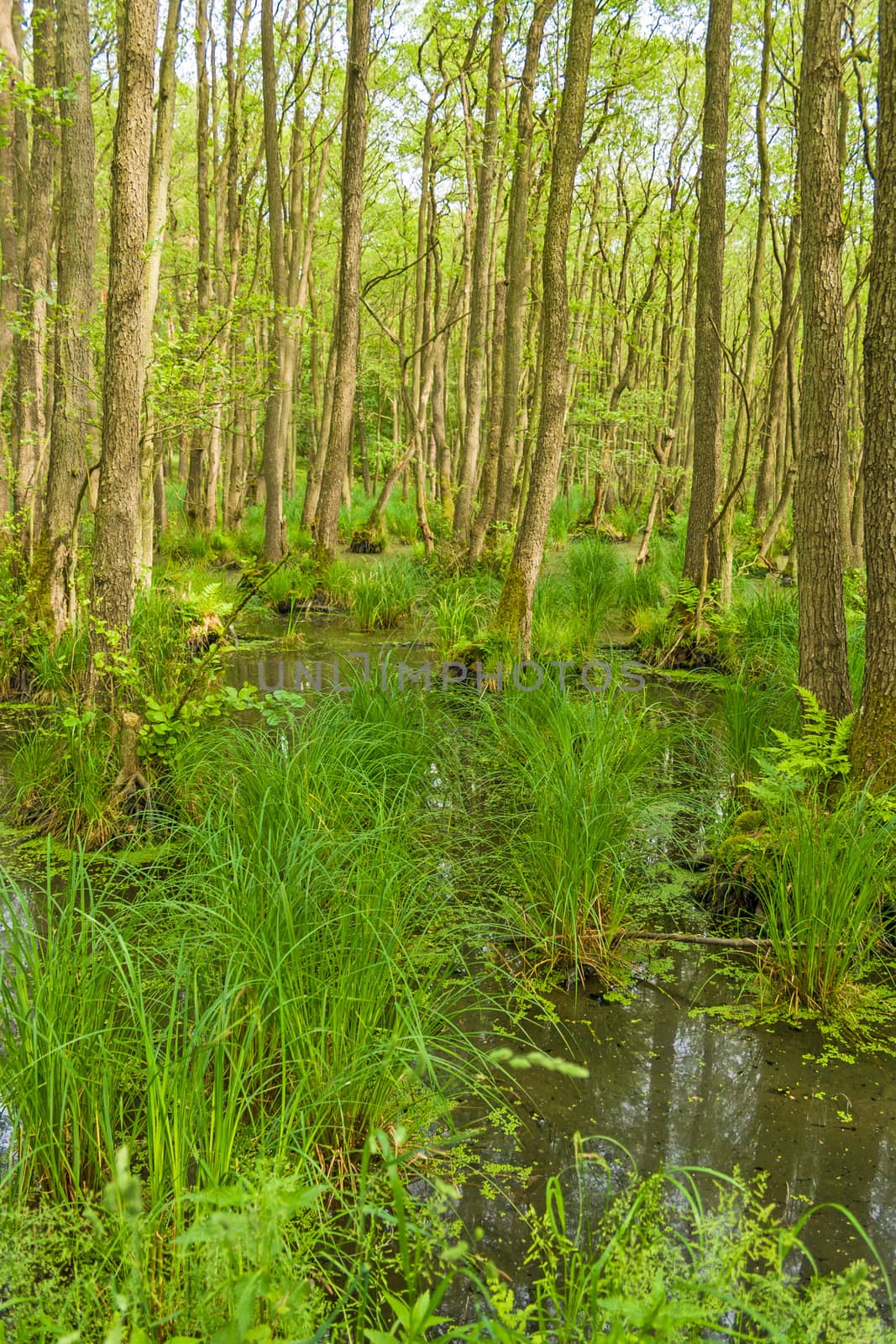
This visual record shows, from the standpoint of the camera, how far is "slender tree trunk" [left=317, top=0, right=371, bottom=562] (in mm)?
10172

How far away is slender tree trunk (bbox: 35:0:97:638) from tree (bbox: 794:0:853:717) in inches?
194

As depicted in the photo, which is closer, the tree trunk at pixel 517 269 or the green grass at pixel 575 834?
the green grass at pixel 575 834

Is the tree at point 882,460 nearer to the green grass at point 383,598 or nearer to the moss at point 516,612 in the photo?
the moss at point 516,612

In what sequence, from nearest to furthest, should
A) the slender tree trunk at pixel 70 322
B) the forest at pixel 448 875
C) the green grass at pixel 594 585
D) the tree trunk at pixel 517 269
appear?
the forest at pixel 448 875 < the slender tree trunk at pixel 70 322 < the green grass at pixel 594 585 < the tree trunk at pixel 517 269

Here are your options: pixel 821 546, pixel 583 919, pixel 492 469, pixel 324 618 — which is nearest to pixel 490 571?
pixel 492 469

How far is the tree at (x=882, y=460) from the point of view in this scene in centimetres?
378

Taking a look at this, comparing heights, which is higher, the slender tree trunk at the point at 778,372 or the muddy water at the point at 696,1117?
the slender tree trunk at the point at 778,372

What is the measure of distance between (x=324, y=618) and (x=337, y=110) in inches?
391

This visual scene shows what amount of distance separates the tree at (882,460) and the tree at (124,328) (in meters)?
3.36

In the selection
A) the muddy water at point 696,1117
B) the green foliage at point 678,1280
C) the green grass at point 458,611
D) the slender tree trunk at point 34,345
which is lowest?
the muddy water at point 696,1117

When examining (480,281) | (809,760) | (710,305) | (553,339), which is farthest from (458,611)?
(480,281)

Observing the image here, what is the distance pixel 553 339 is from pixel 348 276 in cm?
526

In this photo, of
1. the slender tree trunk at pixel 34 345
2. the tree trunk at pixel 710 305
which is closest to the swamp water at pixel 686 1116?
the tree trunk at pixel 710 305

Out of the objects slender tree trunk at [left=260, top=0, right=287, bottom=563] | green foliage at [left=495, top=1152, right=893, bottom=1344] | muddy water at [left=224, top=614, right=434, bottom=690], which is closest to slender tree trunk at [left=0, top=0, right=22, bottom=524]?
muddy water at [left=224, top=614, right=434, bottom=690]
